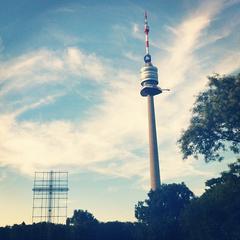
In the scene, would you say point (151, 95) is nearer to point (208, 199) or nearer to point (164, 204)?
point (164, 204)

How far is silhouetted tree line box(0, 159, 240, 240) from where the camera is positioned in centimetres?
4166

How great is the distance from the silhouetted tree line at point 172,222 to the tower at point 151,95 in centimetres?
2370

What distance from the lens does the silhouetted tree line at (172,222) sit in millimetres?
41656

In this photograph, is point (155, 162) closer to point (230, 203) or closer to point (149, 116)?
point (149, 116)

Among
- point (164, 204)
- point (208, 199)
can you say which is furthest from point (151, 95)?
point (208, 199)

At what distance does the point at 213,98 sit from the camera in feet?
136

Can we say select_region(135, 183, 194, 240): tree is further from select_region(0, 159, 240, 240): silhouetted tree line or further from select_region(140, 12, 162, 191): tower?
select_region(140, 12, 162, 191): tower

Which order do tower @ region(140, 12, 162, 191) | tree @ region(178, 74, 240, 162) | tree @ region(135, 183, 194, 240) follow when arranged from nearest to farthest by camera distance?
tree @ region(178, 74, 240, 162), tree @ region(135, 183, 194, 240), tower @ region(140, 12, 162, 191)

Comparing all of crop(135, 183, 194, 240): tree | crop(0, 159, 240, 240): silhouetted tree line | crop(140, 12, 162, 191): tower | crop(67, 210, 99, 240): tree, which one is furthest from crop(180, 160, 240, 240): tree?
crop(140, 12, 162, 191): tower

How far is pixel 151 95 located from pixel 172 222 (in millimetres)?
57789

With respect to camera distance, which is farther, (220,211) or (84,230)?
(84,230)

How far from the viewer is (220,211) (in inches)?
1683

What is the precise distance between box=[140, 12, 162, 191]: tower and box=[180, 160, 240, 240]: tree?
146 feet

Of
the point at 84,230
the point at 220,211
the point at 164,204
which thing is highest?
the point at 164,204
